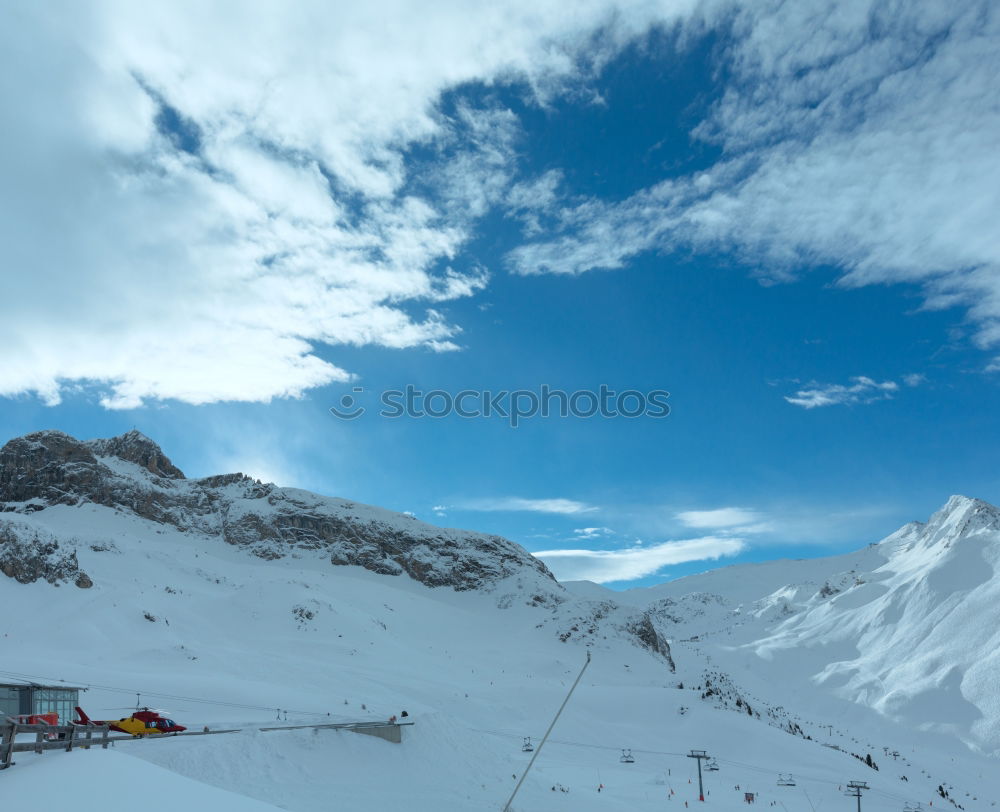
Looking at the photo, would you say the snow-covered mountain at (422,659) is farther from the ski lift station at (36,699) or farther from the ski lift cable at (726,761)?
the ski lift station at (36,699)

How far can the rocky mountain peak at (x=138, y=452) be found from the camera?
12331 cm

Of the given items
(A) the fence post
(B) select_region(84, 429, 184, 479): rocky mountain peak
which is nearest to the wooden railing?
(A) the fence post

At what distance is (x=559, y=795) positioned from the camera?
80.9 feet

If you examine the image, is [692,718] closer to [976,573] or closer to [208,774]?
[208,774]

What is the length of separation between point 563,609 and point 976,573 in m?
60.9

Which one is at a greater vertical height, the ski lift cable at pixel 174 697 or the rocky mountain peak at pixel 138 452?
the rocky mountain peak at pixel 138 452

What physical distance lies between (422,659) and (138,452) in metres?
81.3

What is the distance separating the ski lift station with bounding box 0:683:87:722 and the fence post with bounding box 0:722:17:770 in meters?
12.4

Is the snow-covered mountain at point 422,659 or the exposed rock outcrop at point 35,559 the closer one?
the snow-covered mountain at point 422,659

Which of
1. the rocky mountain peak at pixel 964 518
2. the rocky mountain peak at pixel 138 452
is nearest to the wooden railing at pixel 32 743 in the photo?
the rocky mountain peak at pixel 138 452

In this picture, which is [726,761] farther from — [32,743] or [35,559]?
[35,559]

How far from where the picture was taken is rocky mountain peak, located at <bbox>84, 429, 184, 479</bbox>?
405ft

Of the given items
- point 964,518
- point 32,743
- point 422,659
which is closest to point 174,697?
point 32,743

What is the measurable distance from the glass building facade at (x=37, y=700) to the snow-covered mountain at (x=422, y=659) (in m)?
2.73
